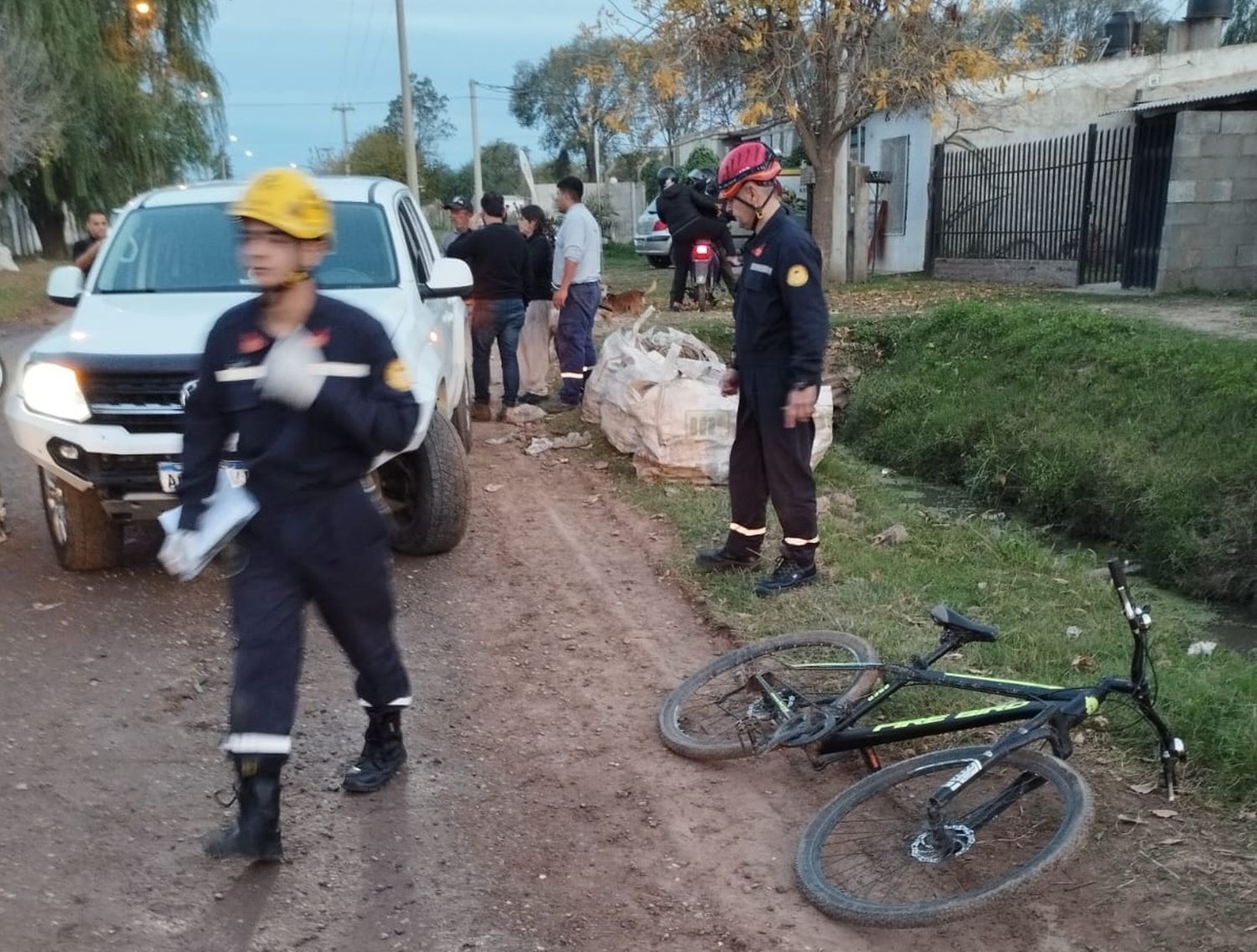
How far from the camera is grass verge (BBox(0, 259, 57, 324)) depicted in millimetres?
20250

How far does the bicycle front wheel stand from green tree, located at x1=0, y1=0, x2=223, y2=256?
25.9m

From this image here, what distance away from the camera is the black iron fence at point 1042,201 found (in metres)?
15.5

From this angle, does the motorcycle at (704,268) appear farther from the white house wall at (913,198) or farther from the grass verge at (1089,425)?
the white house wall at (913,198)

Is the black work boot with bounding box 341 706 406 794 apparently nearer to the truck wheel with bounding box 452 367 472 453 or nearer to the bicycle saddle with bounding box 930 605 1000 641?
the bicycle saddle with bounding box 930 605 1000 641

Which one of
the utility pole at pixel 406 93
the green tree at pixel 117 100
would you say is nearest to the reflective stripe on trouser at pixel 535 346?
the green tree at pixel 117 100

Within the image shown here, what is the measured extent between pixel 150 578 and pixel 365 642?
2.92 m

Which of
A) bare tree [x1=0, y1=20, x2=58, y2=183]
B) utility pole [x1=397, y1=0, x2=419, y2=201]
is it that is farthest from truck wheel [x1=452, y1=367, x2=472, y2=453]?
utility pole [x1=397, y1=0, x2=419, y2=201]

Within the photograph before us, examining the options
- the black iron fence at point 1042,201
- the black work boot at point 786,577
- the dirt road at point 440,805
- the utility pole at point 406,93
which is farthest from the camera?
the utility pole at point 406,93

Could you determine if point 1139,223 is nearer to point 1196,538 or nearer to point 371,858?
point 1196,538

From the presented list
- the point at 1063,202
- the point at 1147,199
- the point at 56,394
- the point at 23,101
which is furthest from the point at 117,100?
the point at 56,394

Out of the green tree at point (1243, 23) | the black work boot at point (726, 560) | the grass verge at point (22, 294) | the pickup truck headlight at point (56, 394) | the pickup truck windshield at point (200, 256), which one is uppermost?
the green tree at point (1243, 23)

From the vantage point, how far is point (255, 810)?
130 inches

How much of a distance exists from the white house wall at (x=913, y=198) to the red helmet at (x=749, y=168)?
1559cm

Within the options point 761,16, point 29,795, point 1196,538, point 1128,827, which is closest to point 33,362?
point 29,795
